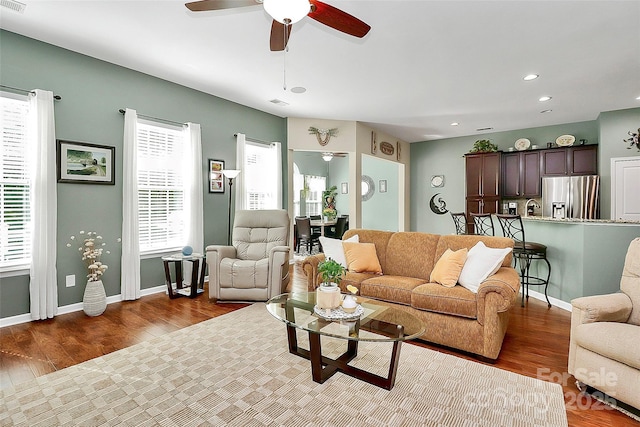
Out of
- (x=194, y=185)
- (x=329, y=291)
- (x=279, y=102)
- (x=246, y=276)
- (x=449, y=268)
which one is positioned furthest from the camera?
(x=279, y=102)

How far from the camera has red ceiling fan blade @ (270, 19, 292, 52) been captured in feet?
7.55

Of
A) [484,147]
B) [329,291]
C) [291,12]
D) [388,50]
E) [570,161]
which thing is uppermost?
[388,50]

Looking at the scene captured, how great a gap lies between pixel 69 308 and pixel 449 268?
13.5ft

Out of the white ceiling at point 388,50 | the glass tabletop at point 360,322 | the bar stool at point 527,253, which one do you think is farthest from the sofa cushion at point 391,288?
the white ceiling at point 388,50

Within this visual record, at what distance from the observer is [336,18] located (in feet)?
6.86

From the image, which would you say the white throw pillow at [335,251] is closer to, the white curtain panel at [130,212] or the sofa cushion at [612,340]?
the sofa cushion at [612,340]

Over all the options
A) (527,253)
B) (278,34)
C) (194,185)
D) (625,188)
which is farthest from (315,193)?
(278,34)

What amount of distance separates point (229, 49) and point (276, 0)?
206 centimetres

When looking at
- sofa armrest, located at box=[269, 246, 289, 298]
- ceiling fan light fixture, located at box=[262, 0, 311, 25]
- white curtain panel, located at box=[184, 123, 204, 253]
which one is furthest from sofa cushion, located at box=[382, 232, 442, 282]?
white curtain panel, located at box=[184, 123, 204, 253]

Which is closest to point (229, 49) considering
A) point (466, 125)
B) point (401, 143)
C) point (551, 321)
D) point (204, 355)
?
point (204, 355)

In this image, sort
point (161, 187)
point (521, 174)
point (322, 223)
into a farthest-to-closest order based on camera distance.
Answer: point (322, 223)
point (521, 174)
point (161, 187)

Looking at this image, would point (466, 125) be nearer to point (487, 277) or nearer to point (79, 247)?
point (487, 277)

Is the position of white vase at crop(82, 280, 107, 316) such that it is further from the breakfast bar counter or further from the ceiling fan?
the breakfast bar counter

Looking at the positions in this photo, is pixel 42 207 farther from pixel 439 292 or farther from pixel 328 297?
pixel 439 292
